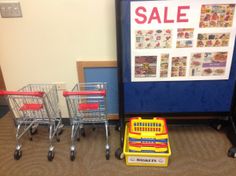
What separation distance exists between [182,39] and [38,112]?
1517mm

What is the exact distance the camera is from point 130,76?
1818 millimetres

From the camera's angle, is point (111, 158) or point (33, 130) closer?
point (111, 158)

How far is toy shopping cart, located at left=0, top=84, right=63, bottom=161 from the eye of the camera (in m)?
1.82

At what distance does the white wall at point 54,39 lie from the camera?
5.96 ft

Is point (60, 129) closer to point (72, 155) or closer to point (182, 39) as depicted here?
point (72, 155)

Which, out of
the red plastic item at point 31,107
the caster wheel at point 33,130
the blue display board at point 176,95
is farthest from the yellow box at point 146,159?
the caster wheel at point 33,130

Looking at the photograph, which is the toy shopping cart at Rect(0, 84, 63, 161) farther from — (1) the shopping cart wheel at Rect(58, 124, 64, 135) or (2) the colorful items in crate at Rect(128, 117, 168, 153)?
(2) the colorful items in crate at Rect(128, 117, 168, 153)

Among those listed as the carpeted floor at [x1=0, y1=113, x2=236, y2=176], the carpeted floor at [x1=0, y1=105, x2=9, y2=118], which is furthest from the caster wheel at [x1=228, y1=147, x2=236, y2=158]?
the carpeted floor at [x1=0, y1=105, x2=9, y2=118]

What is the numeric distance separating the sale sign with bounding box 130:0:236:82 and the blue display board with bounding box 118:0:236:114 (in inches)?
2.1

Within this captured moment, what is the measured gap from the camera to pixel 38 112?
2.04 m

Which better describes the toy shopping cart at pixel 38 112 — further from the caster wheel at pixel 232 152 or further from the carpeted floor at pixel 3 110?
the caster wheel at pixel 232 152

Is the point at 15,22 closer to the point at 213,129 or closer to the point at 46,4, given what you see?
the point at 46,4

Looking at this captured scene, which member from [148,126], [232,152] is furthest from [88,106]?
[232,152]

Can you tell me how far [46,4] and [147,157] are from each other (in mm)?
1584
